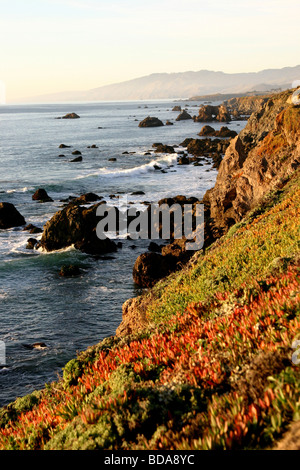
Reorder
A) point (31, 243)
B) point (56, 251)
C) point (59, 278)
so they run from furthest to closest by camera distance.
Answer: point (31, 243) < point (56, 251) < point (59, 278)

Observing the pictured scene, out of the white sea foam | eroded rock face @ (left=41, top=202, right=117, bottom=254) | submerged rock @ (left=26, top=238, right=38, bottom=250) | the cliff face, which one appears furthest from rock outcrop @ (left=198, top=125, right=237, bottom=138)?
submerged rock @ (left=26, top=238, right=38, bottom=250)

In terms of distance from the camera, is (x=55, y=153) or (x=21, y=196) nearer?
(x=21, y=196)

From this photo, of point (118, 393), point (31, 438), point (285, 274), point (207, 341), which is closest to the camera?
point (118, 393)

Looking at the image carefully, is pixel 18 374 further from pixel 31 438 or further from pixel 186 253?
pixel 186 253

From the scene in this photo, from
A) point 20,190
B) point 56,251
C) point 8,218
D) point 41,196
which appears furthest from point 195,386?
point 20,190

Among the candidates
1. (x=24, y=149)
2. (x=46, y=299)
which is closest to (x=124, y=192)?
(x=46, y=299)

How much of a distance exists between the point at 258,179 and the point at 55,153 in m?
75.3

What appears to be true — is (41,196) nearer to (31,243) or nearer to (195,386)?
(31,243)

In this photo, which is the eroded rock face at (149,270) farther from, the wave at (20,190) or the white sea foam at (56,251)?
the wave at (20,190)

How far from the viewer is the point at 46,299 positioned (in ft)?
85.4

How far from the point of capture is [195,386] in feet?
19.2

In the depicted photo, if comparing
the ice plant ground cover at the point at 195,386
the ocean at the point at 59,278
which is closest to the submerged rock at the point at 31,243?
the ocean at the point at 59,278

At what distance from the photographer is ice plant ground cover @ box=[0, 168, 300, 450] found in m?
4.70

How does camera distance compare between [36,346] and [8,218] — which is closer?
[36,346]
